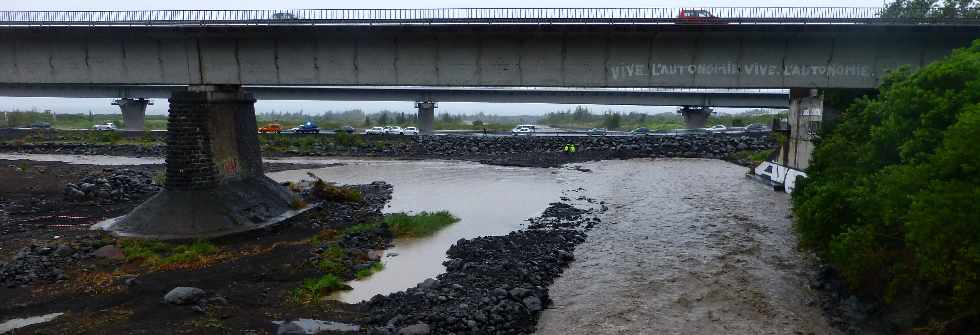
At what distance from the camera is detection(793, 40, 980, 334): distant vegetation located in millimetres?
9195

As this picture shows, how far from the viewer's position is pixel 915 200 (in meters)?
9.95

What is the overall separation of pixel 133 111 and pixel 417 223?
73.1 metres

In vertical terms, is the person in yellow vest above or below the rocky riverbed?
above

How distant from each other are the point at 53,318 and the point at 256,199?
1011 cm

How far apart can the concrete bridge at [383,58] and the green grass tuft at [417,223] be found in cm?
415

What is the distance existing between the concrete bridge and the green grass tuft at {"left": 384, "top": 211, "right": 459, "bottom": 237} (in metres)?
4.15

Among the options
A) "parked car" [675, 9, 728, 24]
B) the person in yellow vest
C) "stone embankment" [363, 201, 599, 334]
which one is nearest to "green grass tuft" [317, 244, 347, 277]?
"stone embankment" [363, 201, 599, 334]

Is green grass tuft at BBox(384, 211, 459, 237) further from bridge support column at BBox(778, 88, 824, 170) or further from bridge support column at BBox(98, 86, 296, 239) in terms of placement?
bridge support column at BBox(778, 88, 824, 170)

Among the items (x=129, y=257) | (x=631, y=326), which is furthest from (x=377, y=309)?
(x=129, y=257)

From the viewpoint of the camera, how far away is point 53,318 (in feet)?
40.6

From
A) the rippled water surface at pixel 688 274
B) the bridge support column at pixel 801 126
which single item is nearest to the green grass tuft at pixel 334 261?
the rippled water surface at pixel 688 274

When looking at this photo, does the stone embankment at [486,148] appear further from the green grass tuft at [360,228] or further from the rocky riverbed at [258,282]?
the rocky riverbed at [258,282]

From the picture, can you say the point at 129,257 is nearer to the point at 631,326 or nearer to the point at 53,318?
the point at 53,318

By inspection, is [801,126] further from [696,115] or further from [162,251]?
[696,115]
